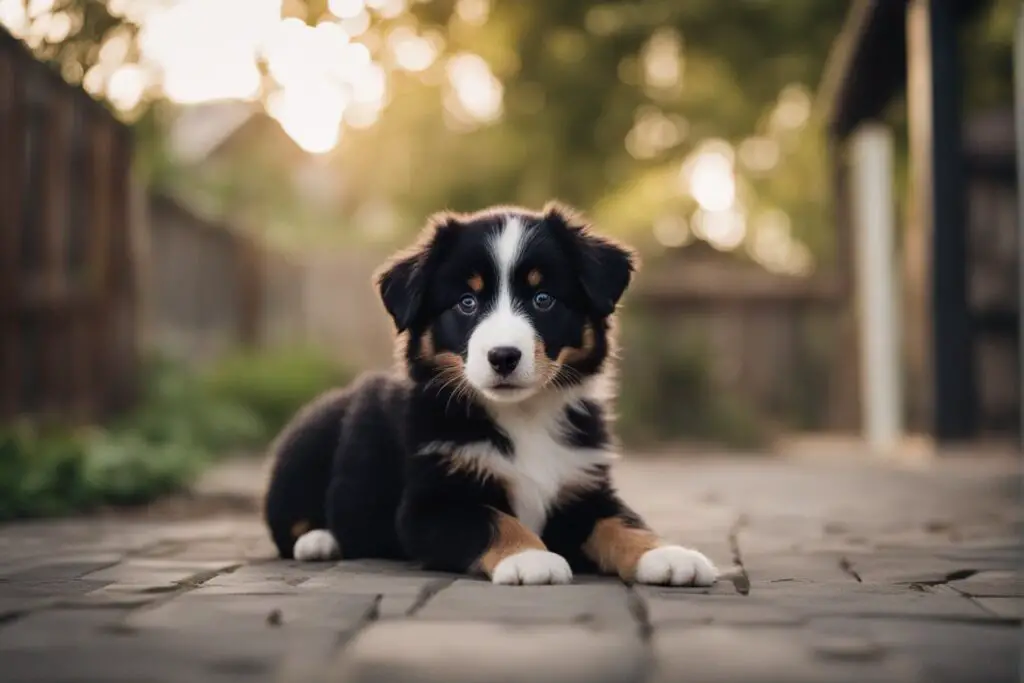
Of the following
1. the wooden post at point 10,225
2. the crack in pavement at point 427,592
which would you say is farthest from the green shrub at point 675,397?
the crack in pavement at point 427,592

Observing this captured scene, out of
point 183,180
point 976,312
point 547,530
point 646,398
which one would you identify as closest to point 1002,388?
point 976,312

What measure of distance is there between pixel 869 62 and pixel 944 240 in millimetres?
2435

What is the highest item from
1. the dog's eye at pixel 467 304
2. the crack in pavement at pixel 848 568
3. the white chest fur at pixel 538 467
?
the dog's eye at pixel 467 304

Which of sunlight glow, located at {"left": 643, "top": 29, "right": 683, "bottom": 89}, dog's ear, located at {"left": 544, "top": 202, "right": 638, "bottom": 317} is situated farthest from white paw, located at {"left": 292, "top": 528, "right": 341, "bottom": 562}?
sunlight glow, located at {"left": 643, "top": 29, "right": 683, "bottom": 89}

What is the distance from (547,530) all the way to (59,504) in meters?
2.58

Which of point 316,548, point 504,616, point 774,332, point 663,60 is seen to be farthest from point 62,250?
point 663,60

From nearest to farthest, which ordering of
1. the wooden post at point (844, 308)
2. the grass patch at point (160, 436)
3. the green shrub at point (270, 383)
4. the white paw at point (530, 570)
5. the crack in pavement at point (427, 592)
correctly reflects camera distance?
1. the crack in pavement at point (427, 592)
2. the white paw at point (530, 570)
3. the grass patch at point (160, 436)
4. the green shrub at point (270, 383)
5. the wooden post at point (844, 308)

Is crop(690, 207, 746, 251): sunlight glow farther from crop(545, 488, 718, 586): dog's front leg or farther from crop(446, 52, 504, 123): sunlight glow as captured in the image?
crop(545, 488, 718, 586): dog's front leg

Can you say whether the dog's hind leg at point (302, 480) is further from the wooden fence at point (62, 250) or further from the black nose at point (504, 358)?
the wooden fence at point (62, 250)

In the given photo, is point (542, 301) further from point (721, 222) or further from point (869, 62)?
point (721, 222)

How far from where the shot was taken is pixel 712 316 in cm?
1310

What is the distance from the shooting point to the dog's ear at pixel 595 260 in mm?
3697

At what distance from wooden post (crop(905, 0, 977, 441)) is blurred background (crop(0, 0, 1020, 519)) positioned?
0.02 meters

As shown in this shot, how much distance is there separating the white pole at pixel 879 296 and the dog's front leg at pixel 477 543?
25.3 feet
